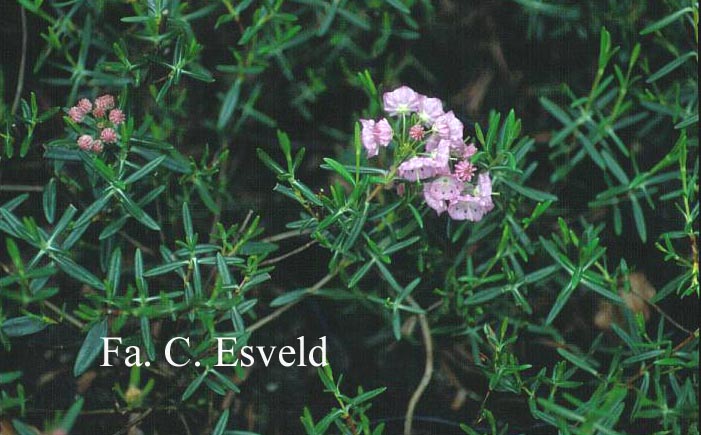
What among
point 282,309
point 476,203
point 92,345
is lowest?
point 282,309

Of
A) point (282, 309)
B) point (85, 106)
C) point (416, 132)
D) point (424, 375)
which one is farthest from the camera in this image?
point (424, 375)

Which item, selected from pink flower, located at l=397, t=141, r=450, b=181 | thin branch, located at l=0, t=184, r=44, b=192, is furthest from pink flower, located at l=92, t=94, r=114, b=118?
pink flower, located at l=397, t=141, r=450, b=181

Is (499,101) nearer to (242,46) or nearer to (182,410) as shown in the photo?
(242,46)

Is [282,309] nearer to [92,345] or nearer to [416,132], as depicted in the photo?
[92,345]

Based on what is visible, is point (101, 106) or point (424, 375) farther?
point (424, 375)

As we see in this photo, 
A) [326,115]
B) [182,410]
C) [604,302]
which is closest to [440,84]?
[326,115]

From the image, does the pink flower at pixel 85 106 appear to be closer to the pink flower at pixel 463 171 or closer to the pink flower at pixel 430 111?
the pink flower at pixel 430 111

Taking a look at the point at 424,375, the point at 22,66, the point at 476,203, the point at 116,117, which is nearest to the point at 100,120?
the point at 116,117

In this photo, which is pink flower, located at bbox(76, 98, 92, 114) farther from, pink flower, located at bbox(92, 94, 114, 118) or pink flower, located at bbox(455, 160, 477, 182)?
pink flower, located at bbox(455, 160, 477, 182)
